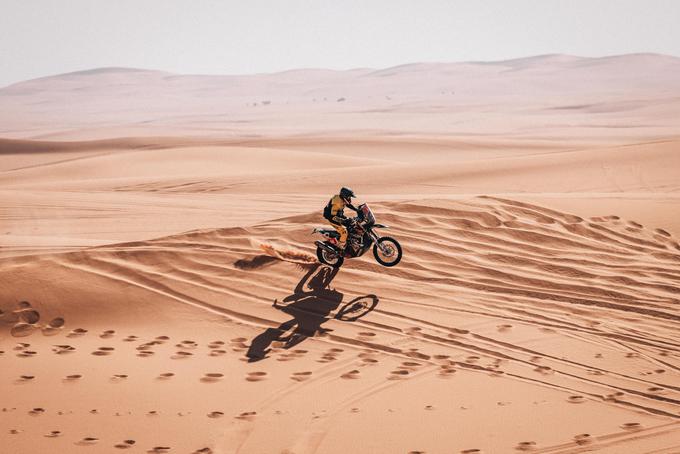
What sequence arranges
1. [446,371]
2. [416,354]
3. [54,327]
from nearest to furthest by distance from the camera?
[446,371] → [416,354] → [54,327]

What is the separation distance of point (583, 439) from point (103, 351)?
14.3 ft

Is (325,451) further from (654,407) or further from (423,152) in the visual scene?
(423,152)

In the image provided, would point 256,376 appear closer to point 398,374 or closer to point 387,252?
point 398,374

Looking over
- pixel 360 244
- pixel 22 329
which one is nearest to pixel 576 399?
pixel 360 244

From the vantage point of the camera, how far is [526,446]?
5.04 metres

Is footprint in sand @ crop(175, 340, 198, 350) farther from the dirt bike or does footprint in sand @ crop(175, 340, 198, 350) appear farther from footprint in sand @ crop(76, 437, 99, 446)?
the dirt bike

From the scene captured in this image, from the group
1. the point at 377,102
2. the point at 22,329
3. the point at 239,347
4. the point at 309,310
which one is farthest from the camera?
the point at 377,102

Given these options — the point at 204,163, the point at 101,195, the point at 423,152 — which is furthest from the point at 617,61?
the point at 101,195

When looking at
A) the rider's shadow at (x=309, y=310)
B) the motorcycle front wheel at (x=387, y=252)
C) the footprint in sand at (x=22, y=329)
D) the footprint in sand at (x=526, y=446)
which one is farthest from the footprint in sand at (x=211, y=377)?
the motorcycle front wheel at (x=387, y=252)

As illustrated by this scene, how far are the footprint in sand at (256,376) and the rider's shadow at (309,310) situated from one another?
0.30 metres

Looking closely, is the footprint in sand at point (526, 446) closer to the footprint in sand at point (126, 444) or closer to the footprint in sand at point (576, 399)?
the footprint in sand at point (576, 399)

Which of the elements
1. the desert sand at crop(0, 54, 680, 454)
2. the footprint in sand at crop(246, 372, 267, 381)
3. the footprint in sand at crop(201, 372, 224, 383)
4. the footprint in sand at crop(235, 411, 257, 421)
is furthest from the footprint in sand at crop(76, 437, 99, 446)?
the footprint in sand at crop(246, 372, 267, 381)

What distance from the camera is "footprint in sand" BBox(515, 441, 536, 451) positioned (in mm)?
5008

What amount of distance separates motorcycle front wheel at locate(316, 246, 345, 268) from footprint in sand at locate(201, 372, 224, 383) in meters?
3.02
